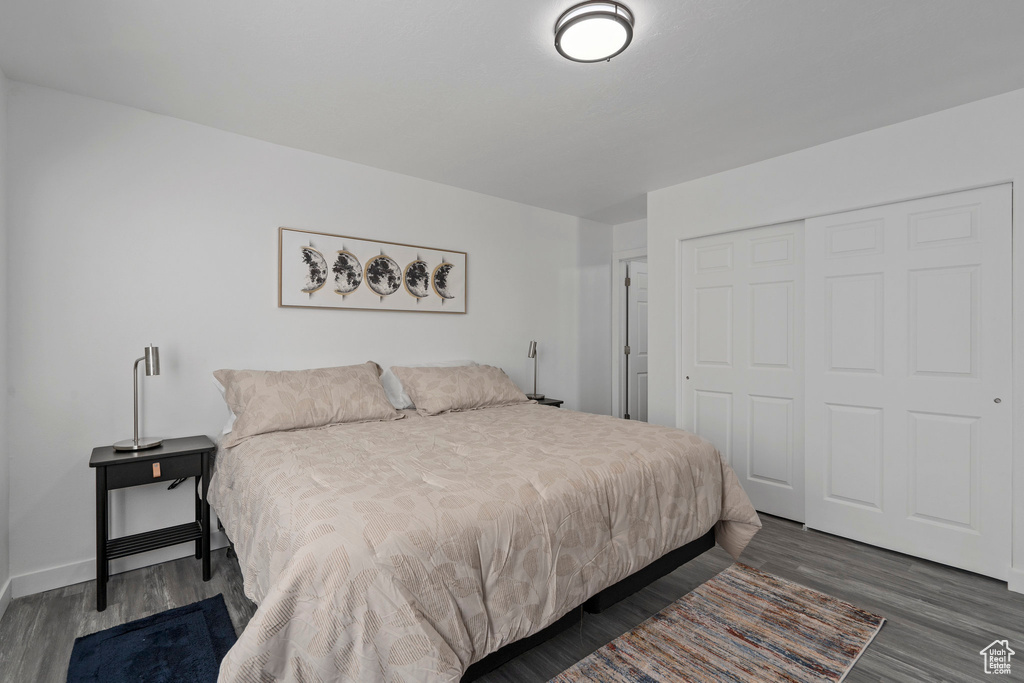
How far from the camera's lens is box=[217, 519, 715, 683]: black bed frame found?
58.0 inches

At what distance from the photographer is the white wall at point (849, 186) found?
2404 millimetres

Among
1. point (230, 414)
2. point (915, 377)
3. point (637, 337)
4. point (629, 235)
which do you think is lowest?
point (230, 414)

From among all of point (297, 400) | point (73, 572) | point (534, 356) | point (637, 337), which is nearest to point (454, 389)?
point (297, 400)

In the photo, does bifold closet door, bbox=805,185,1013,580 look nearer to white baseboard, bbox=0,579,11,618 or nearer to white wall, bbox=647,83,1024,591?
white wall, bbox=647,83,1024,591

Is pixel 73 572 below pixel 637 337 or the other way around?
below

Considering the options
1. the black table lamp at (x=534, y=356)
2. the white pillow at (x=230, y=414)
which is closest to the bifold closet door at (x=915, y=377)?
the black table lamp at (x=534, y=356)

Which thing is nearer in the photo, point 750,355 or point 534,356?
point 750,355

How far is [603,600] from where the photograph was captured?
1856 mm

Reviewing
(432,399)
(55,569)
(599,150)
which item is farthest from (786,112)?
(55,569)

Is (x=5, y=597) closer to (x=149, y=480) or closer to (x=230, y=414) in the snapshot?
(x=149, y=480)

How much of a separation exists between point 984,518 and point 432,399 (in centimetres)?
312

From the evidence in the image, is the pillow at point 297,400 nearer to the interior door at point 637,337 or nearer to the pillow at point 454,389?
the pillow at point 454,389

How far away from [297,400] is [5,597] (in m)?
1.48

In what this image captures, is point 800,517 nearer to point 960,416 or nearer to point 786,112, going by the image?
→ point 960,416
